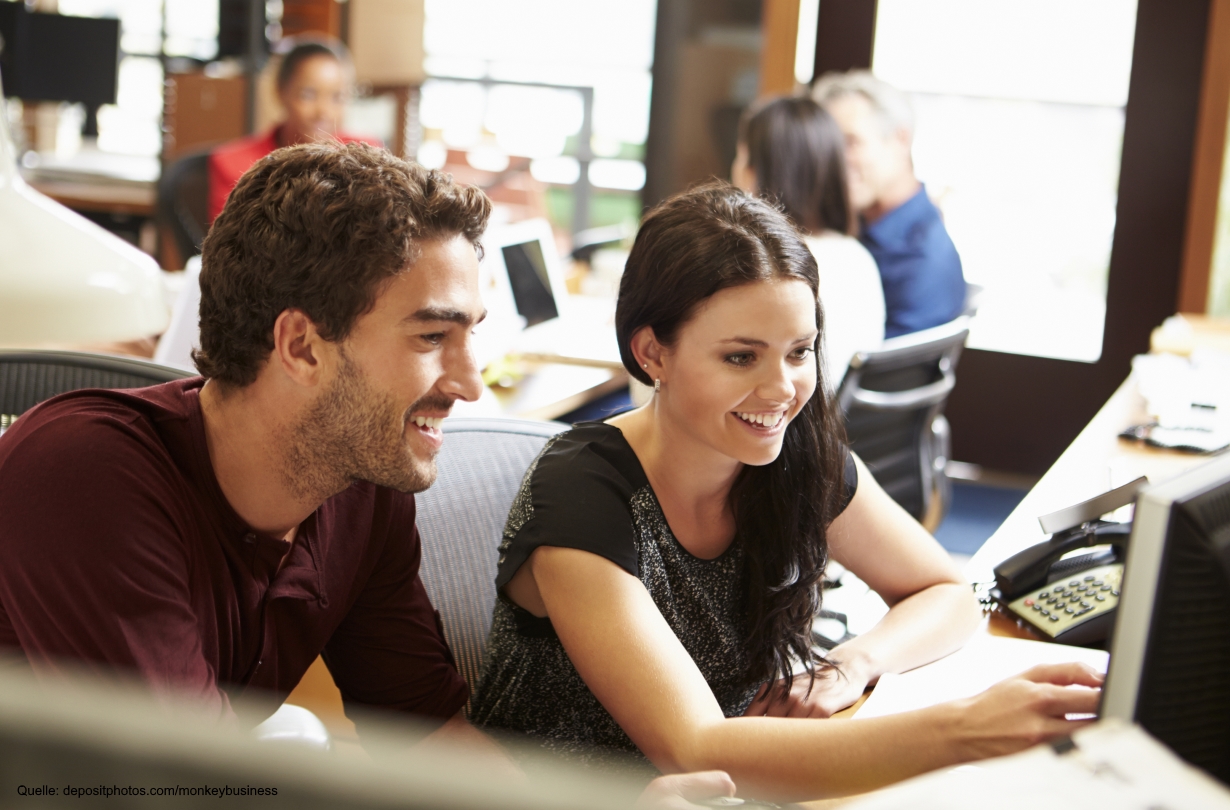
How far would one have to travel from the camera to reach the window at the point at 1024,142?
445 cm

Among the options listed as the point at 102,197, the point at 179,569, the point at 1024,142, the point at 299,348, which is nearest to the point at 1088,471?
the point at 299,348

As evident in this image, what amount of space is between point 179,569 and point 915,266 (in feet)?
8.59

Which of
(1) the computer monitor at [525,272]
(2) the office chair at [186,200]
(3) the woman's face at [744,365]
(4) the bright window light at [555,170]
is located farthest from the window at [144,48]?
(3) the woman's face at [744,365]

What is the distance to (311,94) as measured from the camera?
13.1 feet

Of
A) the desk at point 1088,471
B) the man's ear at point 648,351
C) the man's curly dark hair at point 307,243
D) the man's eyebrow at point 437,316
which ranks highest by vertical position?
the man's curly dark hair at point 307,243

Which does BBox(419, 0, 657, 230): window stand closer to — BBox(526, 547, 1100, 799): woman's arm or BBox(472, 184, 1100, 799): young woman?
BBox(472, 184, 1100, 799): young woman

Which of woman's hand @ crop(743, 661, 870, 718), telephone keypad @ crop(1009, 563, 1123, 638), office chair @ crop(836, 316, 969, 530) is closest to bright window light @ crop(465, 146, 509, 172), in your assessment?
office chair @ crop(836, 316, 969, 530)

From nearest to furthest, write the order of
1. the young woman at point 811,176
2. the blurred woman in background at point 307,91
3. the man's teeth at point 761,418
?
the man's teeth at point 761,418 → the young woman at point 811,176 → the blurred woman in background at point 307,91

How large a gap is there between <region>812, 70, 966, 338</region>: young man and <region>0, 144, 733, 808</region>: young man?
2.30 meters

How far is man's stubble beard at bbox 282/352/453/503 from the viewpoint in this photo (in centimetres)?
111

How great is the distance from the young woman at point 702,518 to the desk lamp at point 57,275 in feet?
1.57

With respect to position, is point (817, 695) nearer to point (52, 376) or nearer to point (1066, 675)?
point (1066, 675)

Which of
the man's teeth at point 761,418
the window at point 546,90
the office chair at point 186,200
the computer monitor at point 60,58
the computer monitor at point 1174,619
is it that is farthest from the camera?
the window at point 546,90

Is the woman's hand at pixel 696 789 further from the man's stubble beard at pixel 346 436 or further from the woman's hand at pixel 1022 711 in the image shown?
the man's stubble beard at pixel 346 436
